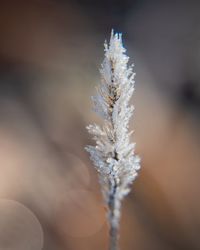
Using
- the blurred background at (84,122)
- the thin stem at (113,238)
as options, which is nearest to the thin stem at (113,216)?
the thin stem at (113,238)

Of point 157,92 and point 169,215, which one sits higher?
point 157,92

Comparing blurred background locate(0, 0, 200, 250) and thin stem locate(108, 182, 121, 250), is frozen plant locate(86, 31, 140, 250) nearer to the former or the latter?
thin stem locate(108, 182, 121, 250)

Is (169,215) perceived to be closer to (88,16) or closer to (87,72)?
(87,72)

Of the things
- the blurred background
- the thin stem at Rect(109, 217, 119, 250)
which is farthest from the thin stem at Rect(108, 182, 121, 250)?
the blurred background

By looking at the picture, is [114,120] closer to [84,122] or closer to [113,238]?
[113,238]

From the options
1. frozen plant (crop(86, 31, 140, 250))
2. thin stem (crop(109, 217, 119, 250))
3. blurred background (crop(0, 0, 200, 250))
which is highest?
frozen plant (crop(86, 31, 140, 250))

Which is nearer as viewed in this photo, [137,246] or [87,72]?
[137,246]

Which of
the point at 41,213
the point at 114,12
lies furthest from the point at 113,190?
the point at 114,12

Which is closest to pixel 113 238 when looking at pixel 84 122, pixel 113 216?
pixel 113 216
